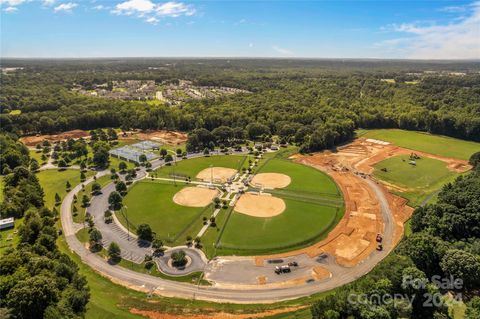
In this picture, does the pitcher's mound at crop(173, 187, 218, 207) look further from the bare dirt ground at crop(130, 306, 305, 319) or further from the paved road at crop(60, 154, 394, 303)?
the bare dirt ground at crop(130, 306, 305, 319)

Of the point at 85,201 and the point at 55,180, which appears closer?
the point at 85,201

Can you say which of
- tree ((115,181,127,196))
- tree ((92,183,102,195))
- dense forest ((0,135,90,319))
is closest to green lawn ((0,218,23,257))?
dense forest ((0,135,90,319))

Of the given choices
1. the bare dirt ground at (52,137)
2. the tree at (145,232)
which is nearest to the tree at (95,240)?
the tree at (145,232)

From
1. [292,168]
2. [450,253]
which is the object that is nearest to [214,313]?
[450,253]

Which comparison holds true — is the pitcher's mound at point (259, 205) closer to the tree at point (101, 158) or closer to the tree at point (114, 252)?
the tree at point (114, 252)

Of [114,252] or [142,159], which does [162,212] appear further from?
[142,159]

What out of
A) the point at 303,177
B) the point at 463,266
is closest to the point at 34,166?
the point at 303,177

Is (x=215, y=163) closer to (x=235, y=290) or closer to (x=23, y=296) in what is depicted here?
(x=235, y=290)
